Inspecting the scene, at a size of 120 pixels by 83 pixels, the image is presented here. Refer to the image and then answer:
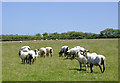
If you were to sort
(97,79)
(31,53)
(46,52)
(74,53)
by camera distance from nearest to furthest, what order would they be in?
(97,79) → (31,53) → (74,53) → (46,52)

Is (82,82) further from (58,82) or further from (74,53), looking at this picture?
(74,53)

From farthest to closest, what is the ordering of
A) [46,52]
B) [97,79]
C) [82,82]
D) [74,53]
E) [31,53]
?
[46,52]
[74,53]
[31,53]
[97,79]
[82,82]

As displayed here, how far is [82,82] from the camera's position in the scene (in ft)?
35.4

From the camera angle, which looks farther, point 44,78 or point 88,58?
point 88,58

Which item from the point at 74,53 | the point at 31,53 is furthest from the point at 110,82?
the point at 74,53

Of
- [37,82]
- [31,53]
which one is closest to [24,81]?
[37,82]

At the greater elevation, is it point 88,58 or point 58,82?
point 88,58

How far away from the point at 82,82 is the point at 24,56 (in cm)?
939

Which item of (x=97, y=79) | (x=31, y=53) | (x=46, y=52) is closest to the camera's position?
(x=97, y=79)

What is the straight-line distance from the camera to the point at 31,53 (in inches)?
728

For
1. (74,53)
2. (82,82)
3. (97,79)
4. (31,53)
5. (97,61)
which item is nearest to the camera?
(82,82)

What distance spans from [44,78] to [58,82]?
141 centimetres

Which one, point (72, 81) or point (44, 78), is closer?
point (72, 81)

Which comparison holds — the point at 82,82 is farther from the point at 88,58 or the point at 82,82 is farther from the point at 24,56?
the point at 24,56
